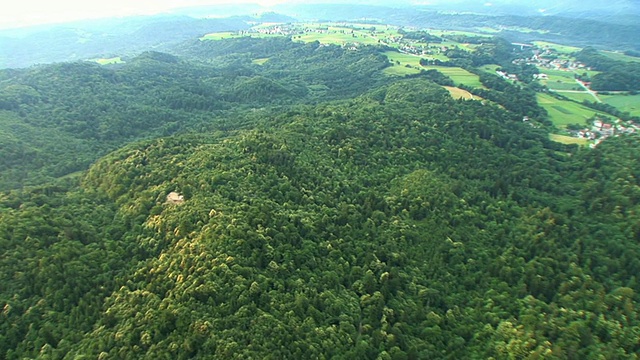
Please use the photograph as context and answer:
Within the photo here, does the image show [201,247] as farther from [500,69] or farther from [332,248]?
[500,69]

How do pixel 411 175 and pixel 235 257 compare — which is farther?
pixel 411 175

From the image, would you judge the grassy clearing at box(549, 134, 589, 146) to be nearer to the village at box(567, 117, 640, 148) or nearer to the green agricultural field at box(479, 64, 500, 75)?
the village at box(567, 117, 640, 148)

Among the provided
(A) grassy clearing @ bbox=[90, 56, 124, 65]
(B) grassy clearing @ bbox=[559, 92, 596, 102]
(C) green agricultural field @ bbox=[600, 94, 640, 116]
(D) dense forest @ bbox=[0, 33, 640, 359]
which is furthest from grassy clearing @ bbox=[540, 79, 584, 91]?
(A) grassy clearing @ bbox=[90, 56, 124, 65]

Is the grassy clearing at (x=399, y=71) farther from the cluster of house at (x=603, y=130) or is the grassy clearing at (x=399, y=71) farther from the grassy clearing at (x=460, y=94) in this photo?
the cluster of house at (x=603, y=130)

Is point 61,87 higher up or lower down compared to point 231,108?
higher up

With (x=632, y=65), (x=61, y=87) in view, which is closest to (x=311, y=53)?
(x=61, y=87)
